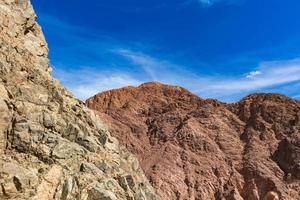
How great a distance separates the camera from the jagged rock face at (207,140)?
211ft

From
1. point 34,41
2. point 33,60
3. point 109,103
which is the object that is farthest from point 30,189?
point 109,103

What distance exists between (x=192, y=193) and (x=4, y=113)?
138 ft

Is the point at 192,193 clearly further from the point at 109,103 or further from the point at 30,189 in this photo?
the point at 30,189

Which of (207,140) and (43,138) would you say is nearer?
(43,138)

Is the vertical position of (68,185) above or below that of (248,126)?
below

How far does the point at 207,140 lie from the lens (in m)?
73.2

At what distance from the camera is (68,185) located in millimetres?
22953

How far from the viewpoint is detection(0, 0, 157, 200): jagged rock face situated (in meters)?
22.5

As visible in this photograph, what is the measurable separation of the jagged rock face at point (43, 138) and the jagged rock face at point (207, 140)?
32849 millimetres

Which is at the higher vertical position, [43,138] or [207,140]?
[207,140]

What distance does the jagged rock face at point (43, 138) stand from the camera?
22.5 m

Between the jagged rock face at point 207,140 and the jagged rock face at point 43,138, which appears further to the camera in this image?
the jagged rock face at point 207,140

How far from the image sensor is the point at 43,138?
24.3m

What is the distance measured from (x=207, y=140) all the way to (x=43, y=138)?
50776mm
